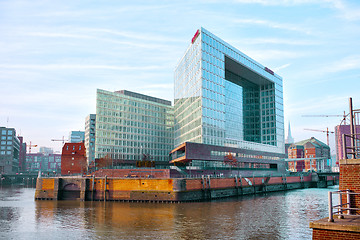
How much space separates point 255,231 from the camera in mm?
39469

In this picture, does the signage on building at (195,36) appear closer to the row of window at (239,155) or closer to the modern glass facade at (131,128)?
the row of window at (239,155)

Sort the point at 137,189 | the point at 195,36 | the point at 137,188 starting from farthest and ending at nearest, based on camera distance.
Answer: the point at 195,36
the point at 137,188
the point at 137,189

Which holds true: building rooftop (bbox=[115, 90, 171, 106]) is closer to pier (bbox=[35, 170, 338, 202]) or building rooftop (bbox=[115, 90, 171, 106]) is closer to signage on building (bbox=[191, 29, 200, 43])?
signage on building (bbox=[191, 29, 200, 43])

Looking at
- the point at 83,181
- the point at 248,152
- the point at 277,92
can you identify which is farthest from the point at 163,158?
the point at 83,181

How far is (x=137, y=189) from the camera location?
239 feet

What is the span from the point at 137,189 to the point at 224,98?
6209 cm

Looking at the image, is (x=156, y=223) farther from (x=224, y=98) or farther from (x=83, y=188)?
(x=224, y=98)

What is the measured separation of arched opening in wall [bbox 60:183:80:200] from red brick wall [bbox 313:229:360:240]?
7288 centimetres

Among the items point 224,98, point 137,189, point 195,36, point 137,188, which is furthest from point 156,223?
point 195,36

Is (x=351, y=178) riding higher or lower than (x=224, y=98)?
lower

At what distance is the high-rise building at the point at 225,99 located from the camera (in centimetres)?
11650

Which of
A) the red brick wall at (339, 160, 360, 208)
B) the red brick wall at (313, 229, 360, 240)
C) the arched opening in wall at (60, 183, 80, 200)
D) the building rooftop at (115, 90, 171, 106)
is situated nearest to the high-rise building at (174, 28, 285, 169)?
the building rooftop at (115, 90, 171, 106)

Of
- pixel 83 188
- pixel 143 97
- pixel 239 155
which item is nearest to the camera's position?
pixel 83 188

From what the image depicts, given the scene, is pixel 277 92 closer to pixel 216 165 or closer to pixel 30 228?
pixel 216 165
